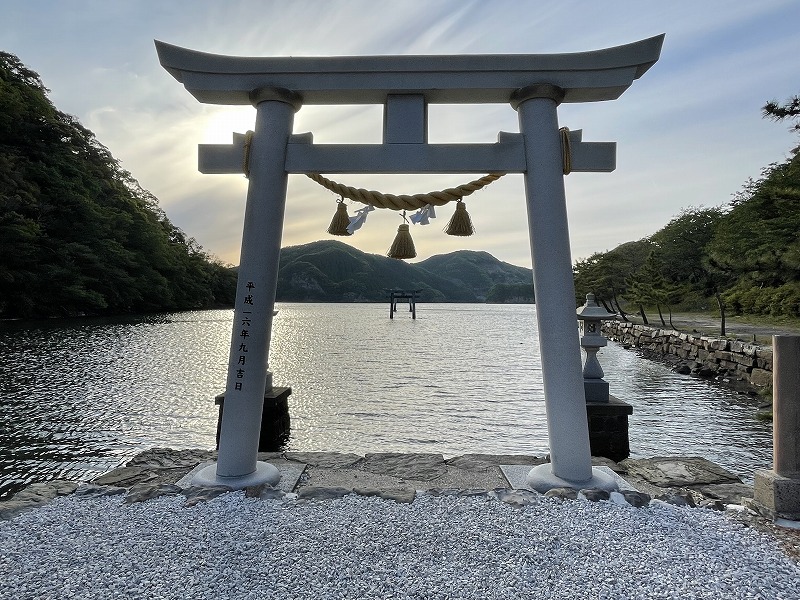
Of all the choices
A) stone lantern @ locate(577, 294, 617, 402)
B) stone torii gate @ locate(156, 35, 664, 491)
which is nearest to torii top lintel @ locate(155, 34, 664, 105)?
stone torii gate @ locate(156, 35, 664, 491)

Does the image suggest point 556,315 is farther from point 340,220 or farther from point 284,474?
point 284,474

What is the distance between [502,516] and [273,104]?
302 cm

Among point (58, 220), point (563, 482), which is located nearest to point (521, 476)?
point (563, 482)

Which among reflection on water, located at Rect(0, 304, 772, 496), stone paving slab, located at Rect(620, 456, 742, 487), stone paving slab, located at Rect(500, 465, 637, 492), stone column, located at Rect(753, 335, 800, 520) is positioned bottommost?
reflection on water, located at Rect(0, 304, 772, 496)

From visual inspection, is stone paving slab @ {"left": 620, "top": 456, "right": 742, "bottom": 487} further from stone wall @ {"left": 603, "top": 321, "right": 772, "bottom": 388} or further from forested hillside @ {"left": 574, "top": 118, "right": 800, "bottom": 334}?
forested hillside @ {"left": 574, "top": 118, "right": 800, "bottom": 334}

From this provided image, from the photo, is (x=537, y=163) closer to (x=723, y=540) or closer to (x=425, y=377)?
(x=723, y=540)

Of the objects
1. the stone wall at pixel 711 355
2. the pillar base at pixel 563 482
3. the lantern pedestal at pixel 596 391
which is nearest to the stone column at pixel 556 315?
the pillar base at pixel 563 482

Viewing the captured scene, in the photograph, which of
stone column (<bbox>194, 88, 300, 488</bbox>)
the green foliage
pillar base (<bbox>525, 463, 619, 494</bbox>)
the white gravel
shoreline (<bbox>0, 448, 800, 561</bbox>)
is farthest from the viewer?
the green foliage

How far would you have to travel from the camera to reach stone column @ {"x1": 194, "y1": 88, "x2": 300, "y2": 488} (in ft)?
10.1

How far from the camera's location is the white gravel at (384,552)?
6.25 feet

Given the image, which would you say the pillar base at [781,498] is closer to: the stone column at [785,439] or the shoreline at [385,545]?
the stone column at [785,439]

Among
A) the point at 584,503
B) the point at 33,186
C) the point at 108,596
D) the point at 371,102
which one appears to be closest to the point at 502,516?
the point at 584,503

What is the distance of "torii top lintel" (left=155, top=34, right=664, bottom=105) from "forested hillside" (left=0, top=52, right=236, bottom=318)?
23.3 metres

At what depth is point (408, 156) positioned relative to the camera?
3139mm
